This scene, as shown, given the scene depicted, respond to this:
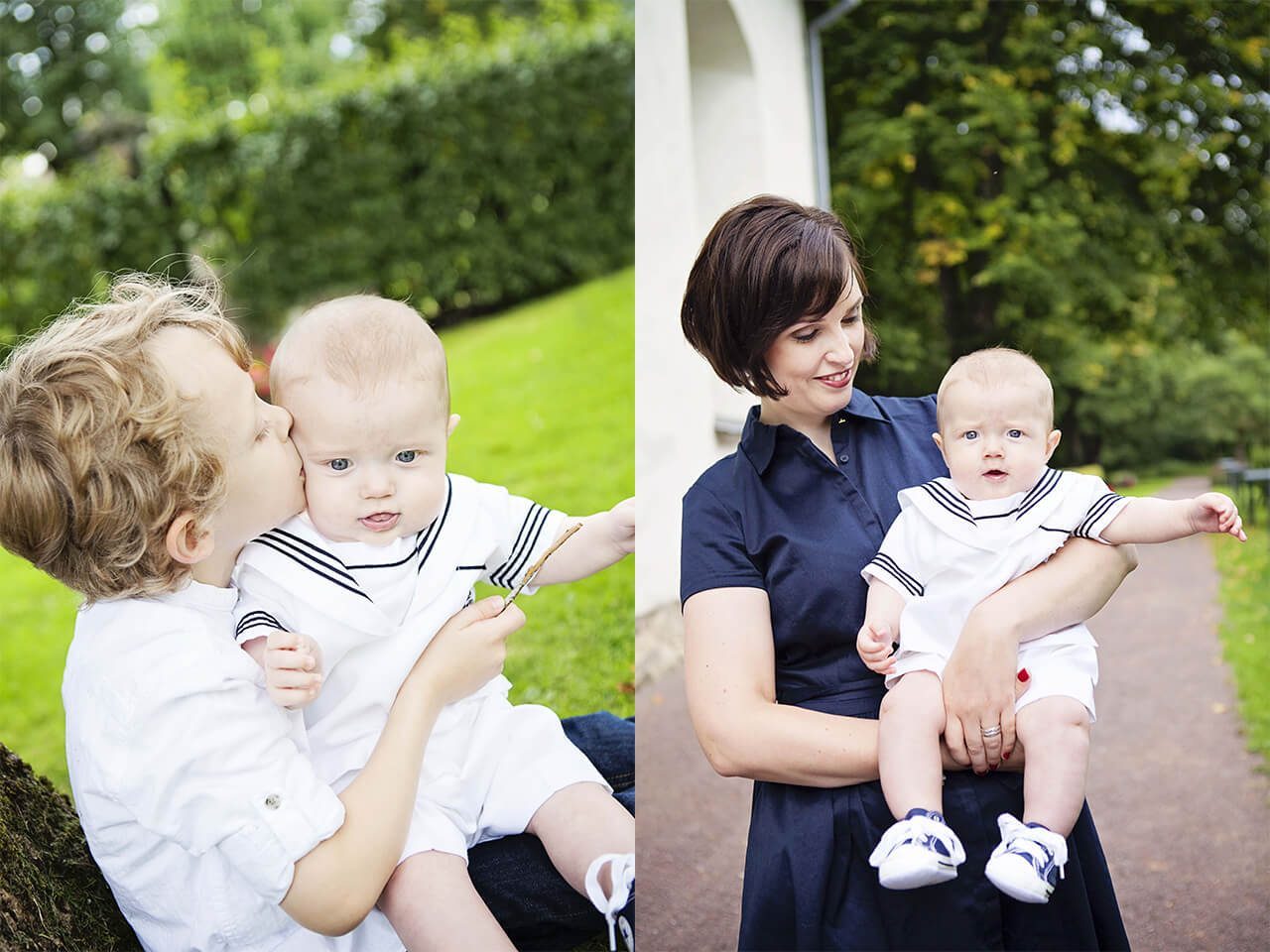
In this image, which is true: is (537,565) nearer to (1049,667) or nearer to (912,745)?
(912,745)

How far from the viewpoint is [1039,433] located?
A: 4.90ft

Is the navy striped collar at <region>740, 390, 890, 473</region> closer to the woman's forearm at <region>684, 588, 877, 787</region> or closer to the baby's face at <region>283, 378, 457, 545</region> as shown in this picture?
the woman's forearm at <region>684, 588, 877, 787</region>

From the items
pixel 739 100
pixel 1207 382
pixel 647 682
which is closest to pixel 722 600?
pixel 739 100

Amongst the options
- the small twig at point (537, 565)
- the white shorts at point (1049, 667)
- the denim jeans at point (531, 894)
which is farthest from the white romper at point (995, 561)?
the denim jeans at point (531, 894)

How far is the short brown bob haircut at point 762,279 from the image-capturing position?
5.04ft

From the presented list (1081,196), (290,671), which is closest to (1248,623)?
(1081,196)

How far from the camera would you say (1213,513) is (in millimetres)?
1395

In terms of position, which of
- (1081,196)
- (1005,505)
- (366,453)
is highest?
(1081,196)

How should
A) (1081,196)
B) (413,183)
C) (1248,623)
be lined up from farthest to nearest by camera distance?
(413,183) < (1248,623) < (1081,196)

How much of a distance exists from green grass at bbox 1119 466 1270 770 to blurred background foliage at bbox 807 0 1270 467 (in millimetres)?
479

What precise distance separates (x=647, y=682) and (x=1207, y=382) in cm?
187

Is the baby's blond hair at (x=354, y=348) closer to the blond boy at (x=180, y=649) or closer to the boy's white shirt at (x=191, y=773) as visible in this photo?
the blond boy at (x=180, y=649)

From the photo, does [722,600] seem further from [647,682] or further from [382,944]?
[647,682]

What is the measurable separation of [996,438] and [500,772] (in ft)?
2.59
